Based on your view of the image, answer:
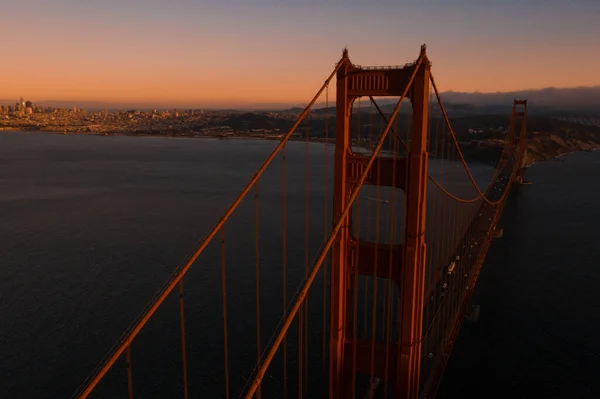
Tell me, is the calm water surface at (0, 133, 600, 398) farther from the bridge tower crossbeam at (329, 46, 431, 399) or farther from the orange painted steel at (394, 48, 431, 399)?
the bridge tower crossbeam at (329, 46, 431, 399)

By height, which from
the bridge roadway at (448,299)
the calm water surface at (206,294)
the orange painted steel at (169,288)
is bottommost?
the calm water surface at (206,294)

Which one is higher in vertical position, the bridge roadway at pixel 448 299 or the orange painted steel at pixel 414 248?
the orange painted steel at pixel 414 248

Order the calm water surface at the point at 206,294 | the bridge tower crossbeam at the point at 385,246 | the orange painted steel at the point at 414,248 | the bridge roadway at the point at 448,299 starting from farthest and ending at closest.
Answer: the calm water surface at the point at 206,294 < the bridge roadway at the point at 448,299 < the bridge tower crossbeam at the point at 385,246 < the orange painted steel at the point at 414,248

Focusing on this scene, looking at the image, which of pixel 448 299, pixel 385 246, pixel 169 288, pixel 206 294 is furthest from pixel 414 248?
pixel 206 294

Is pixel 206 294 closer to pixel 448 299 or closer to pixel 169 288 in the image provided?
pixel 448 299

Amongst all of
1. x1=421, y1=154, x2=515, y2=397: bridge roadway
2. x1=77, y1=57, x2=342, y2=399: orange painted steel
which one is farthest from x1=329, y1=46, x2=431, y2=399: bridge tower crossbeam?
x1=421, y1=154, x2=515, y2=397: bridge roadway

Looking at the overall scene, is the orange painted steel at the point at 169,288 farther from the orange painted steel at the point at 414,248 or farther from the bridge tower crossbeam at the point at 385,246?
the orange painted steel at the point at 414,248

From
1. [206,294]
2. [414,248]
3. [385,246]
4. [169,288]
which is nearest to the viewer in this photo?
[169,288]

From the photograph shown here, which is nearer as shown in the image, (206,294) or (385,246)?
(385,246)

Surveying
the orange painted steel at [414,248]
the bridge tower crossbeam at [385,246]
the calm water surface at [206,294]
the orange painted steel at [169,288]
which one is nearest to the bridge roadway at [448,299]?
the calm water surface at [206,294]

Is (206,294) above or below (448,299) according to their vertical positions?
below

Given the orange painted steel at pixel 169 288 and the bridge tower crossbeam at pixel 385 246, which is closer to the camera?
the orange painted steel at pixel 169 288
